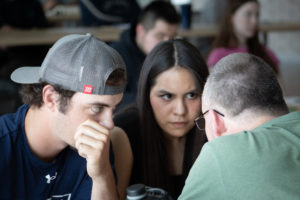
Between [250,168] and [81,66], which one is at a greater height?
[81,66]

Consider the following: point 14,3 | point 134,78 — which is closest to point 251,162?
point 134,78

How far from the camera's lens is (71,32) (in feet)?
12.6

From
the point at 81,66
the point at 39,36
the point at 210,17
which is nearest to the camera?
the point at 81,66

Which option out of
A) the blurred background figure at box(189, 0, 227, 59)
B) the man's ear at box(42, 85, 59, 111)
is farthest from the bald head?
the blurred background figure at box(189, 0, 227, 59)

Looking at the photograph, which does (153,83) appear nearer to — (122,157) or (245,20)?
(122,157)

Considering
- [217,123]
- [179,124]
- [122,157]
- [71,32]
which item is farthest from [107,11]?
[217,123]

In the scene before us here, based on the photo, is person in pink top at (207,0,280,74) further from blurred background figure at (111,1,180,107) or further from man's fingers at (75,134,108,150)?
man's fingers at (75,134,108,150)

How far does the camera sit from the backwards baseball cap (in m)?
1.25

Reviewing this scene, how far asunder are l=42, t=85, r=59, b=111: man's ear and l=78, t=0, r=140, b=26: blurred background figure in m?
3.13

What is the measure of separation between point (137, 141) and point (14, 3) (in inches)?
127

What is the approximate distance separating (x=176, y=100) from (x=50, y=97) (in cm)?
64

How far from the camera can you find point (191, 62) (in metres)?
1.76

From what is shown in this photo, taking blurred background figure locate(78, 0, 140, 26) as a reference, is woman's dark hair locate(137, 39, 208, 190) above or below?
below

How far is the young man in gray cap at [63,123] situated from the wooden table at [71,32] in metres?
2.34
